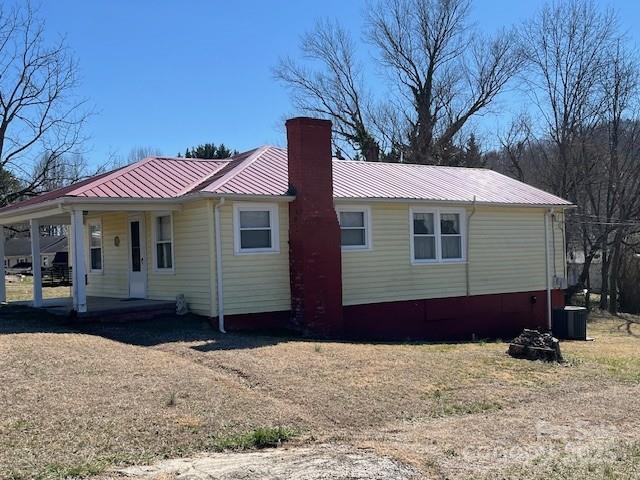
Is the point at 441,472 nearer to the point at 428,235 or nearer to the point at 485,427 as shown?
the point at 485,427

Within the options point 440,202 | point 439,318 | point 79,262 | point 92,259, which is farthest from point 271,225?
point 92,259

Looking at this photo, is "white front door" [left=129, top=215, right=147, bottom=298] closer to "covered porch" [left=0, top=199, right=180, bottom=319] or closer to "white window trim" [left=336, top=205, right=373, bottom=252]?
"covered porch" [left=0, top=199, right=180, bottom=319]

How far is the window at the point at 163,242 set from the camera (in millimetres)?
15914

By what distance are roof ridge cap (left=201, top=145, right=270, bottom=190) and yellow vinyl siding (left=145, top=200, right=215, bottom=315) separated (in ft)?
1.50

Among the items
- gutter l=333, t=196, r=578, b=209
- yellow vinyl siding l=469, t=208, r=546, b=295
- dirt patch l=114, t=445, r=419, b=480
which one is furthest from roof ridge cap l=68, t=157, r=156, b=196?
dirt patch l=114, t=445, r=419, b=480

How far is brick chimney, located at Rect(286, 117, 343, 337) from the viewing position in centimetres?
1466

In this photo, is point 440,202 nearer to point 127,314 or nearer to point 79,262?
point 127,314

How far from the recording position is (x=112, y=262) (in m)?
18.2

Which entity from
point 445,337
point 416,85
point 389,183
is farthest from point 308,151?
point 416,85

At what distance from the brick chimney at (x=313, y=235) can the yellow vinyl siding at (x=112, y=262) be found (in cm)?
515

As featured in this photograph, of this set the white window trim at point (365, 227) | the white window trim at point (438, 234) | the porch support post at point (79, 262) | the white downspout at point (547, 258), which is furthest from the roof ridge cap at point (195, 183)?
the white downspout at point (547, 258)

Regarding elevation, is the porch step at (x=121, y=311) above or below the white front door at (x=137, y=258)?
below

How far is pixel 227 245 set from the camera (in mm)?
14195

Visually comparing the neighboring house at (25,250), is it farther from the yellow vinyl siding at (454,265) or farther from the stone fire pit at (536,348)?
the stone fire pit at (536,348)
